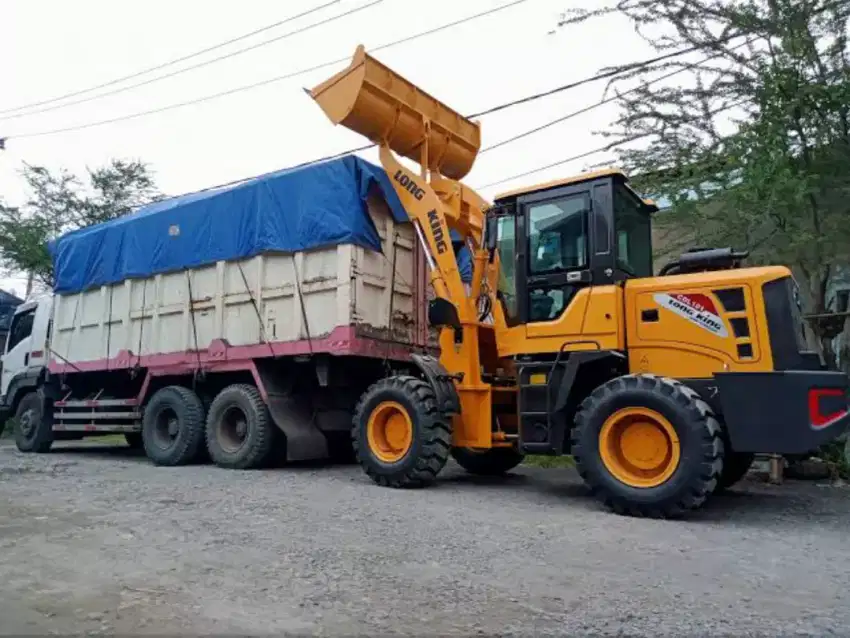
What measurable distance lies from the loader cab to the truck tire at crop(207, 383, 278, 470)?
3.62m

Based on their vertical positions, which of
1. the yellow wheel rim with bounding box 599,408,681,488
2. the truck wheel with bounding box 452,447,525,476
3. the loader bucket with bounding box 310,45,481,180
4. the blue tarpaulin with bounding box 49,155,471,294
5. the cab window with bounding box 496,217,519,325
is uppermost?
the loader bucket with bounding box 310,45,481,180

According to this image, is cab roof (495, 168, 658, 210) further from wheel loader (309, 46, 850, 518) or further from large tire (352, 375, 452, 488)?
large tire (352, 375, 452, 488)

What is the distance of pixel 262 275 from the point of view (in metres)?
9.39

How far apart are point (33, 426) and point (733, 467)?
11.2 metres

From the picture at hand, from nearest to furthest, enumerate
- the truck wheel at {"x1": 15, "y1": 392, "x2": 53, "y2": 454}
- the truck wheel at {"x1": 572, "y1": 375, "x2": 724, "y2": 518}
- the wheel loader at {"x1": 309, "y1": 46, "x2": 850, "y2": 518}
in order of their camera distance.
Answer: the truck wheel at {"x1": 572, "y1": 375, "x2": 724, "y2": 518}
the wheel loader at {"x1": 309, "y1": 46, "x2": 850, "y2": 518}
the truck wheel at {"x1": 15, "y1": 392, "x2": 53, "y2": 454}

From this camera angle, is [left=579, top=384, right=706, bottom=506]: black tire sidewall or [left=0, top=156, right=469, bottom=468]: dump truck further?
[left=0, top=156, right=469, bottom=468]: dump truck

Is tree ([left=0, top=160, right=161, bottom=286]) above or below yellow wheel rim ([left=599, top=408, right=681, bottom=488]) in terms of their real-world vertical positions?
above

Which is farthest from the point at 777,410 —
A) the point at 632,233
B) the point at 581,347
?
the point at 632,233

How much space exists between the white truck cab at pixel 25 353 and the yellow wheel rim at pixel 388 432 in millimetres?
7658

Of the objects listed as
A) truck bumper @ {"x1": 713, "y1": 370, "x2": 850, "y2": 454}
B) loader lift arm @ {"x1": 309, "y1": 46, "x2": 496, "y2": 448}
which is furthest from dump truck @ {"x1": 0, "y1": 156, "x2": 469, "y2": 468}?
truck bumper @ {"x1": 713, "y1": 370, "x2": 850, "y2": 454}

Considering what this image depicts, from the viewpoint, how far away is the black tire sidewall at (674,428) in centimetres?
581

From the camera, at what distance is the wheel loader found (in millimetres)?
5918

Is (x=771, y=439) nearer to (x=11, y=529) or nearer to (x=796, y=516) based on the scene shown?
(x=796, y=516)

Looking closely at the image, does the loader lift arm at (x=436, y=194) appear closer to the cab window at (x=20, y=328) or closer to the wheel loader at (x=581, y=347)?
the wheel loader at (x=581, y=347)
